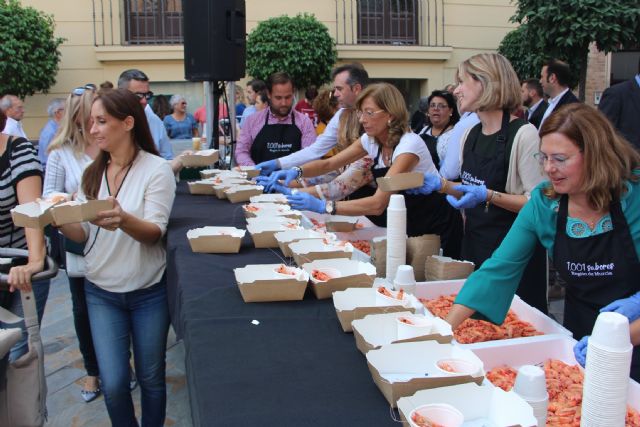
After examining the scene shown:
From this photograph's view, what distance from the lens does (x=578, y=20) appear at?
8.00 m

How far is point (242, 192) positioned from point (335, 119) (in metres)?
0.94

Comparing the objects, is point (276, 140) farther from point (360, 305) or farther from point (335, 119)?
point (360, 305)

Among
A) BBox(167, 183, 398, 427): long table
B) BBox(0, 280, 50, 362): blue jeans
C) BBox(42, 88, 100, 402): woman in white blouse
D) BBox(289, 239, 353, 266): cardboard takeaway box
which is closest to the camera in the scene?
BBox(167, 183, 398, 427): long table

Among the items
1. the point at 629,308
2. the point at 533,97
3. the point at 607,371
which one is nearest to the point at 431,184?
the point at 629,308

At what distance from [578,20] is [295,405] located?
816 centimetres

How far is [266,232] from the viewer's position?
2.50 meters

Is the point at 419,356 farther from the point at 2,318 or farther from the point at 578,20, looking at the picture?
the point at 578,20

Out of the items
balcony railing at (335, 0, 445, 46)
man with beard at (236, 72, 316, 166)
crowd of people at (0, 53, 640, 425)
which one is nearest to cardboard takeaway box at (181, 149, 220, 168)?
crowd of people at (0, 53, 640, 425)

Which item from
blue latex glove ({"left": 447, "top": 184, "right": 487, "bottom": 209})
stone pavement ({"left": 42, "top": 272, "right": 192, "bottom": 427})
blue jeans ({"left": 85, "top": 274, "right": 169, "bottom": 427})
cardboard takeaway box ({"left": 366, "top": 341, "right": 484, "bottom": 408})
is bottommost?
stone pavement ({"left": 42, "top": 272, "right": 192, "bottom": 427})

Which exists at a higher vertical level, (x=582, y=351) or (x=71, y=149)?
(x=71, y=149)

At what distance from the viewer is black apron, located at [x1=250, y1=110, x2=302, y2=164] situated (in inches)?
184

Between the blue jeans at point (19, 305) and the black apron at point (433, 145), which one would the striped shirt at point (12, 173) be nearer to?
the blue jeans at point (19, 305)

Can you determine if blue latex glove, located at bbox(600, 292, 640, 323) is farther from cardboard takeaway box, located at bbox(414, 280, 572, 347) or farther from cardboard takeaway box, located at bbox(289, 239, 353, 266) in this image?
cardboard takeaway box, located at bbox(289, 239, 353, 266)

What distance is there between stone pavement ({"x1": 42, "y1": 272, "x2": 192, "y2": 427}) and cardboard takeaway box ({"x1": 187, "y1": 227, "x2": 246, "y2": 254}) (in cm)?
107
